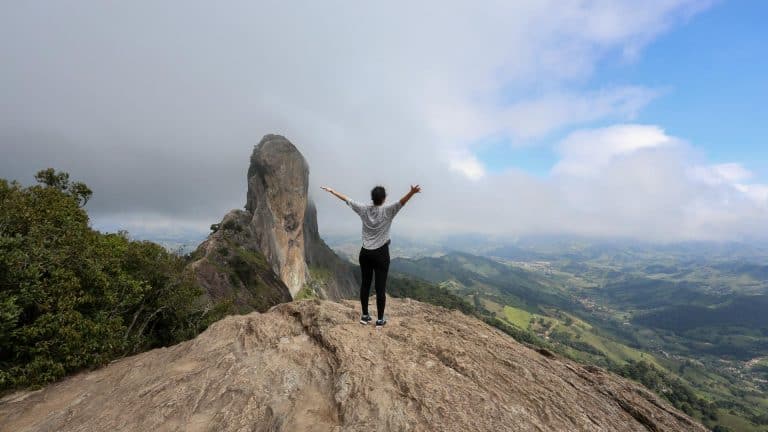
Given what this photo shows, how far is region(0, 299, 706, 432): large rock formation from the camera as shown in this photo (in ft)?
22.0

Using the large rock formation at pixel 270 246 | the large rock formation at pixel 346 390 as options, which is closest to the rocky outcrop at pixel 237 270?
the large rock formation at pixel 270 246

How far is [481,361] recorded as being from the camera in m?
8.62

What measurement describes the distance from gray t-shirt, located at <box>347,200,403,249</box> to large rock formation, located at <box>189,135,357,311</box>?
164 feet

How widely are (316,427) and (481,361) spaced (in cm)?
456

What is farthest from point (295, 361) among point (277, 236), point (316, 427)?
point (277, 236)

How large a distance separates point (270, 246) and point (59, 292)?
8115cm

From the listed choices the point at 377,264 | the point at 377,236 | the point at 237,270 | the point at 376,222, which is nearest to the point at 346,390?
the point at 377,264

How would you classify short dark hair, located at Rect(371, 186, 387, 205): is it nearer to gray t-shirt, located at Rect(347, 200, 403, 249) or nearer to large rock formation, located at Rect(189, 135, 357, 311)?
gray t-shirt, located at Rect(347, 200, 403, 249)

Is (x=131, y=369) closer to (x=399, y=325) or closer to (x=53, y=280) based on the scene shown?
(x=53, y=280)

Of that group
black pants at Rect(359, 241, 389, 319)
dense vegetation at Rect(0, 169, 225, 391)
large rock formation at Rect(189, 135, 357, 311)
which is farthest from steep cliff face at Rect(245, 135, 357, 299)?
black pants at Rect(359, 241, 389, 319)

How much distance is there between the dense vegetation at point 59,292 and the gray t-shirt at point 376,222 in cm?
1247

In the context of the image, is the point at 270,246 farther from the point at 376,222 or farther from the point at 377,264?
the point at 376,222

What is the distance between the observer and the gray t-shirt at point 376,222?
9.25 metres

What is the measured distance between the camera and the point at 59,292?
1430 centimetres
